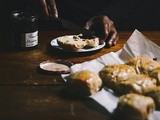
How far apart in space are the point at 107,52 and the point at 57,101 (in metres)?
0.55

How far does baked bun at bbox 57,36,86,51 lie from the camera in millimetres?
1479

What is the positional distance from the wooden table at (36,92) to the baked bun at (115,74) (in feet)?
0.37

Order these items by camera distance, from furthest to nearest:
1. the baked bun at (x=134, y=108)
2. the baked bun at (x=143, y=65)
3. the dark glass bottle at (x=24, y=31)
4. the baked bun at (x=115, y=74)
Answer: the dark glass bottle at (x=24, y=31)
the baked bun at (x=143, y=65)
the baked bun at (x=115, y=74)
the baked bun at (x=134, y=108)

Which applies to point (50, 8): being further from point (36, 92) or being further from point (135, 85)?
point (135, 85)

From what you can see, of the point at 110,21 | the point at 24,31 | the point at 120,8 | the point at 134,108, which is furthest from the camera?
the point at 120,8

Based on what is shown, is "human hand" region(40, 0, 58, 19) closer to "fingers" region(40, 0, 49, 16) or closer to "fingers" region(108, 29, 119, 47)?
"fingers" region(40, 0, 49, 16)

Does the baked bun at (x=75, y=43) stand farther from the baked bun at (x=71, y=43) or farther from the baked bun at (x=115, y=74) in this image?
the baked bun at (x=115, y=74)

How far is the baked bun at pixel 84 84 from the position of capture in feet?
3.51

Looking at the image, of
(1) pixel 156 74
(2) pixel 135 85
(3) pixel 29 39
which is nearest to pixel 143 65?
(1) pixel 156 74

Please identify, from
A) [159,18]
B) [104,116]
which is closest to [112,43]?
[104,116]

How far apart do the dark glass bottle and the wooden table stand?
1.5 inches

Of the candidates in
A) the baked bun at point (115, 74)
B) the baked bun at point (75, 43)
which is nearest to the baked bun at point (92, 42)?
the baked bun at point (75, 43)

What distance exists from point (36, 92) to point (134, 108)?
0.35 metres

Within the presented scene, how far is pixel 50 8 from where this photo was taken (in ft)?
5.75
